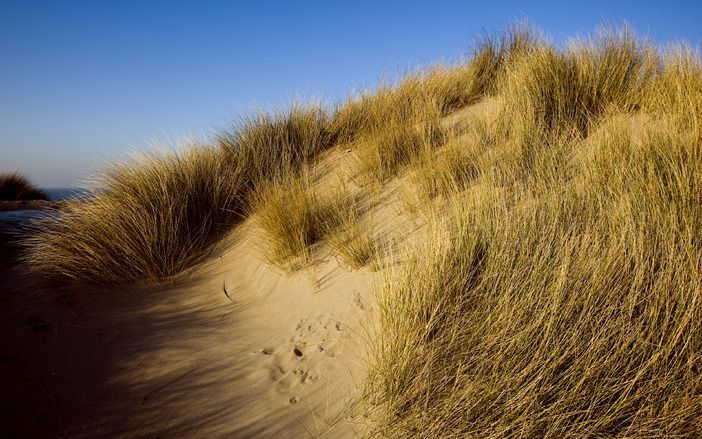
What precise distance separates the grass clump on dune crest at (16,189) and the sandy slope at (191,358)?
7.77m

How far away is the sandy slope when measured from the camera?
2.21m

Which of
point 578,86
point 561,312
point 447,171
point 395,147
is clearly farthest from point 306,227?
point 578,86

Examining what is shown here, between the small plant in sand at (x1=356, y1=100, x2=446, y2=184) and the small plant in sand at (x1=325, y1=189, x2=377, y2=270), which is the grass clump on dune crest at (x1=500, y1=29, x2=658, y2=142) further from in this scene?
the small plant in sand at (x1=325, y1=189, x2=377, y2=270)

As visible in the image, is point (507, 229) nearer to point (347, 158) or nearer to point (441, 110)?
point (347, 158)

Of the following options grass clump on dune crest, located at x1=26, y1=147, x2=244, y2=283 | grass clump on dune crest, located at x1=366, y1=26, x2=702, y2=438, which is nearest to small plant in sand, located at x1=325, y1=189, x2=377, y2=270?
grass clump on dune crest, located at x1=366, y1=26, x2=702, y2=438

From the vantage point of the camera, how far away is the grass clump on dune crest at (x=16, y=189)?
992 cm

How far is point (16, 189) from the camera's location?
33.2 feet

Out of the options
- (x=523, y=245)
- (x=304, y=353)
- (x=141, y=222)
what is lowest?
(x=304, y=353)

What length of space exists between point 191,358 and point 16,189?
10.4 meters

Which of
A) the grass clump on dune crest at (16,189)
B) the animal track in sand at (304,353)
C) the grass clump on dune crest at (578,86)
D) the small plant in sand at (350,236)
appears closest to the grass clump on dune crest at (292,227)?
the small plant in sand at (350,236)

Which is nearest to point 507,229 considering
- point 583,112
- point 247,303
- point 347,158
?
point 247,303

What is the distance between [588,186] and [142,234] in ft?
13.2

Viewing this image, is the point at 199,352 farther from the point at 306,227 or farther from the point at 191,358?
the point at 306,227

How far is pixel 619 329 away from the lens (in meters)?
1.80
